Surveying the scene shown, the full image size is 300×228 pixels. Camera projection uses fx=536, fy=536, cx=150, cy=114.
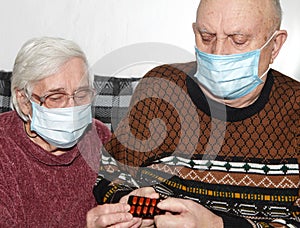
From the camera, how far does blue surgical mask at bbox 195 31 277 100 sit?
1410 millimetres

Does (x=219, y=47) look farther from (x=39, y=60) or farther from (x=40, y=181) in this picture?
(x=40, y=181)

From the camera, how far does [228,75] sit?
4.73ft

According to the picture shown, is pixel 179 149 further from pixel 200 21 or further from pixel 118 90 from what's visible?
pixel 118 90

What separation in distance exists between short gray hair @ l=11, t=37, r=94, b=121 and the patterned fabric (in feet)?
1.14

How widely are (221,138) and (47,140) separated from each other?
542mm

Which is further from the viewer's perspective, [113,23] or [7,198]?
[113,23]

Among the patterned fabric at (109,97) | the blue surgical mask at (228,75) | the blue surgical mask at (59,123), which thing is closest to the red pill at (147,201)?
the blue surgical mask at (228,75)

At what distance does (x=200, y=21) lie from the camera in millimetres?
1390

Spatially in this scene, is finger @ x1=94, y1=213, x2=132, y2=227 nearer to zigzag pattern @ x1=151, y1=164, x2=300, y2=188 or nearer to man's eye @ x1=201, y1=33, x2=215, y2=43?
zigzag pattern @ x1=151, y1=164, x2=300, y2=188

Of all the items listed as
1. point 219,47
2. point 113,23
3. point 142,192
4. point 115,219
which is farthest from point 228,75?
point 113,23

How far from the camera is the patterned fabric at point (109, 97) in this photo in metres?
1.96

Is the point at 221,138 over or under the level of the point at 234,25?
under

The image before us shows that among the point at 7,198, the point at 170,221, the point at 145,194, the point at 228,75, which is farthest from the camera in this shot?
the point at 7,198

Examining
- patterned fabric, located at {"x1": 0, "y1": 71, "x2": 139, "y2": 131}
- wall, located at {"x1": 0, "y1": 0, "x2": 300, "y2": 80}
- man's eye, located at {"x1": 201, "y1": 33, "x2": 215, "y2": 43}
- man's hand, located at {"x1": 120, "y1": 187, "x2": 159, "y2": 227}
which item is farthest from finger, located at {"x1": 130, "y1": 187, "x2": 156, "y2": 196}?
wall, located at {"x1": 0, "y1": 0, "x2": 300, "y2": 80}
